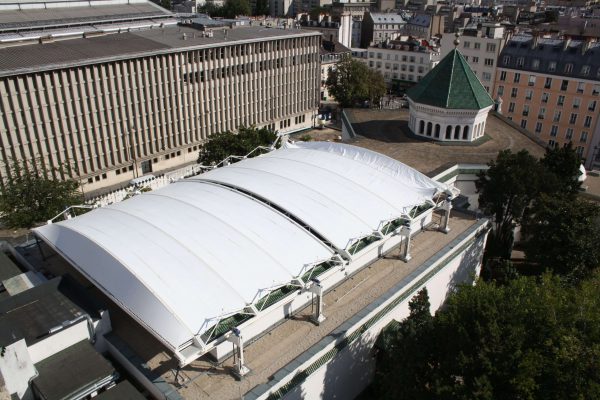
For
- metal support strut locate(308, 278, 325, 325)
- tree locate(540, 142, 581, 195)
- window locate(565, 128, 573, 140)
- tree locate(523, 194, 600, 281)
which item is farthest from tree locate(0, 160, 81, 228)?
window locate(565, 128, 573, 140)

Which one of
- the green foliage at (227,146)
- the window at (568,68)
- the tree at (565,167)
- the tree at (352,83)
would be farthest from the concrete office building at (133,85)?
the tree at (565,167)

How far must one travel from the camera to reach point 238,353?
25.6 m

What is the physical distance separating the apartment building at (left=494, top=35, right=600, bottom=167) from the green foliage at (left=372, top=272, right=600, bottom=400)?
58618mm

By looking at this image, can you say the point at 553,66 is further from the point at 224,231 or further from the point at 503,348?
the point at 503,348

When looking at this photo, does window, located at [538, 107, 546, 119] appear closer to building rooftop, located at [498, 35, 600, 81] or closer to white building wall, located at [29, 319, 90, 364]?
building rooftop, located at [498, 35, 600, 81]

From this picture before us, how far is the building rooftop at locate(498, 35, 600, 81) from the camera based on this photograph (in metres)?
77.2

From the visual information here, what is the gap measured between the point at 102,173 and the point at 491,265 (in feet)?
171

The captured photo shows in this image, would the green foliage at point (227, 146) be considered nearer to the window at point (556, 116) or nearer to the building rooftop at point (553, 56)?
the building rooftop at point (553, 56)

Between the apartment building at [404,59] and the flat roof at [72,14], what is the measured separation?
55.2 metres

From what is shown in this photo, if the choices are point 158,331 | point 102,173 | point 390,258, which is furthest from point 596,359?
point 102,173

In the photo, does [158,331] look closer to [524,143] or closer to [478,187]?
[478,187]

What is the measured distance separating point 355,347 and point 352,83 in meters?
77.5

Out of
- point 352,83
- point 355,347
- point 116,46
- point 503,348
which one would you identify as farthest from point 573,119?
point 116,46

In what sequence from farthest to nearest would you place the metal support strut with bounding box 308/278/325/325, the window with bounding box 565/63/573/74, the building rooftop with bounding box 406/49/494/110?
the window with bounding box 565/63/573/74 < the building rooftop with bounding box 406/49/494/110 < the metal support strut with bounding box 308/278/325/325
